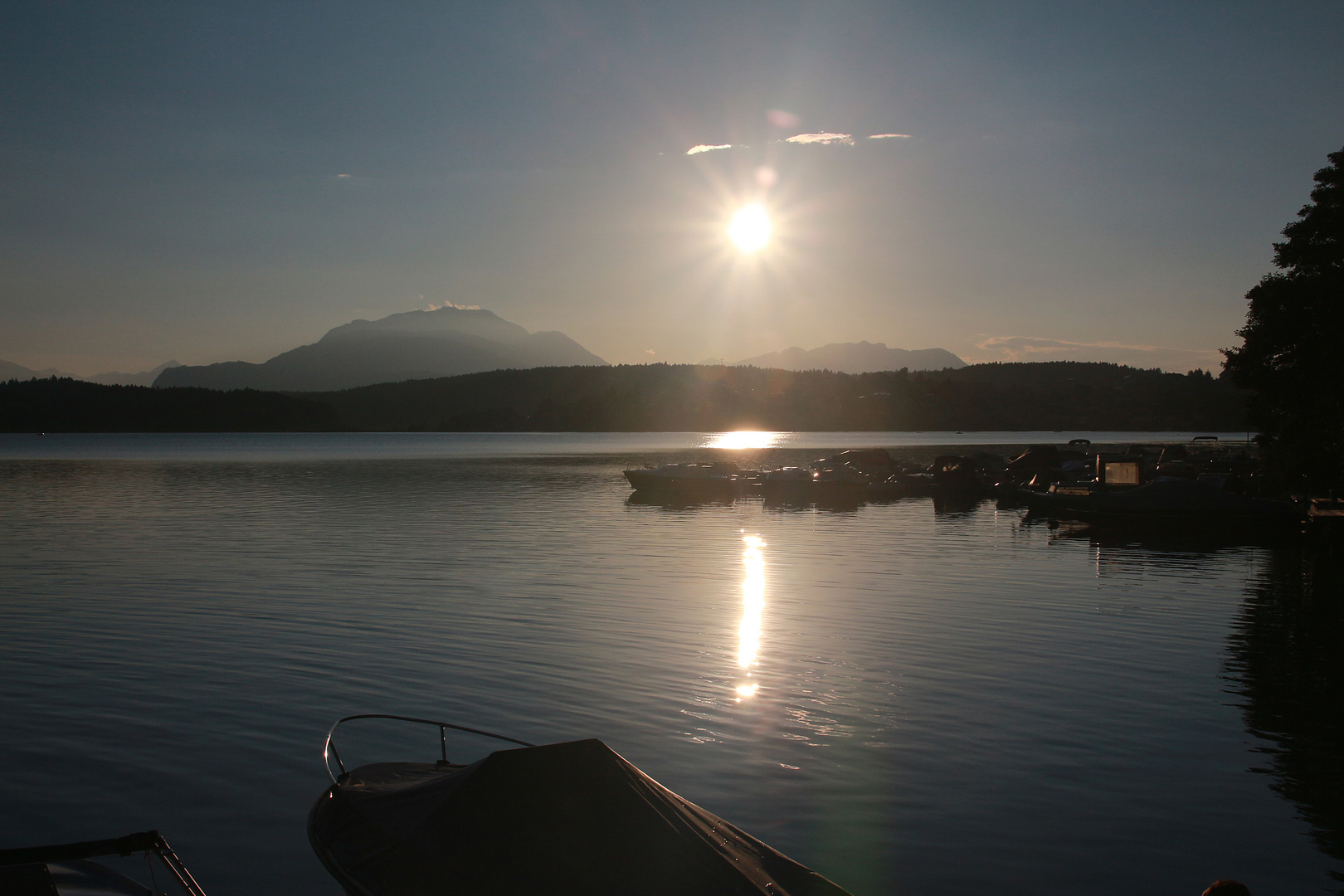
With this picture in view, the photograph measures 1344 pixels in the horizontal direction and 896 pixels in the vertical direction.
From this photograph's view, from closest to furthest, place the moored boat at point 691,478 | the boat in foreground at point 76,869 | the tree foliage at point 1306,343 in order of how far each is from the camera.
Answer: the boat in foreground at point 76,869
the tree foliage at point 1306,343
the moored boat at point 691,478

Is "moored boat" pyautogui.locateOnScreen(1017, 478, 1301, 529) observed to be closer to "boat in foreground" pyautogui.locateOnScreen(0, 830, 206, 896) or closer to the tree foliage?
the tree foliage

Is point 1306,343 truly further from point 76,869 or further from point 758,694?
point 76,869

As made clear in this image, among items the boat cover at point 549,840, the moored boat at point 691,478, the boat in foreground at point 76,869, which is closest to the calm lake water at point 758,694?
the boat in foreground at point 76,869

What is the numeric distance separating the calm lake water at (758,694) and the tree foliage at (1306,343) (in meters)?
11.5

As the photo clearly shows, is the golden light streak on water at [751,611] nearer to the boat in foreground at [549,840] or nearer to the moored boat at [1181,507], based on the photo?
the boat in foreground at [549,840]

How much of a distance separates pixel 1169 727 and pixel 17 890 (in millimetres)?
14515

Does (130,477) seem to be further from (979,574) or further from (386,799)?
(386,799)

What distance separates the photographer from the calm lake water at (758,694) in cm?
970

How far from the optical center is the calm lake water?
31.8ft

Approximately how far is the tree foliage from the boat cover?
47215mm

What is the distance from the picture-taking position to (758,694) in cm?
1542

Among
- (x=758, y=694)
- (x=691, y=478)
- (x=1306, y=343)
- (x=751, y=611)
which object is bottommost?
(x=751, y=611)

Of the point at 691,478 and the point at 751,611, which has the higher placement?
the point at 691,478

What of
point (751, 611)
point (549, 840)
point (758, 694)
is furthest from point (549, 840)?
point (751, 611)
